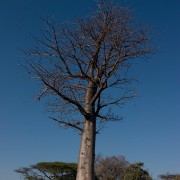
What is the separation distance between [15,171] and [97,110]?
34303 millimetres

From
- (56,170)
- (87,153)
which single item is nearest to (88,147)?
(87,153)

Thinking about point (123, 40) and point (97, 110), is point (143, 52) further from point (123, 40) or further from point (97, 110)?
point (97, 110)

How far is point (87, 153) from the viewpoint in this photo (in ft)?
22.5

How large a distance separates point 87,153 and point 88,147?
0.11 meters

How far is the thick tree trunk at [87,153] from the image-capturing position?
6.72 meters

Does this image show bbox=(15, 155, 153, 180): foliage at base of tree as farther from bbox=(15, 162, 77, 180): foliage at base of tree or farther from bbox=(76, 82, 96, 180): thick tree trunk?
bbox=(76, 82, 96, 180): thick tree trunk

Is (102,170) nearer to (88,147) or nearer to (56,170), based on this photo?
(56,170)

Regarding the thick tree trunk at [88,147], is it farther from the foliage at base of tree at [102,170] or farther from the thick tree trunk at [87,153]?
the foliage at base of tree at [102,170]

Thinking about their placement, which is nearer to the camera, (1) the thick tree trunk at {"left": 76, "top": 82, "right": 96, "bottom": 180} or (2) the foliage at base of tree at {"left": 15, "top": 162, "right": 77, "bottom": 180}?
(1) the thick tree trunk at {"left": 76, "top": 82, "right": 96, "bottom": 180}

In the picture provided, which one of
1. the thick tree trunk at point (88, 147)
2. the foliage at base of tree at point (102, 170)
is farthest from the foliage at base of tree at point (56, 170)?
the thick tree trunk at point (88, 147)

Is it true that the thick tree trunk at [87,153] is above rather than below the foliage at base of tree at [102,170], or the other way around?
below

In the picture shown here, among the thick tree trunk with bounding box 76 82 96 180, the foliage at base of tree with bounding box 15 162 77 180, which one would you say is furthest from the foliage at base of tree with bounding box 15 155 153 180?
the thick tree trunk with bounding box 76 82 96 180

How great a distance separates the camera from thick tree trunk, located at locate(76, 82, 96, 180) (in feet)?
22.1

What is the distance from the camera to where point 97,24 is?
8.24m
